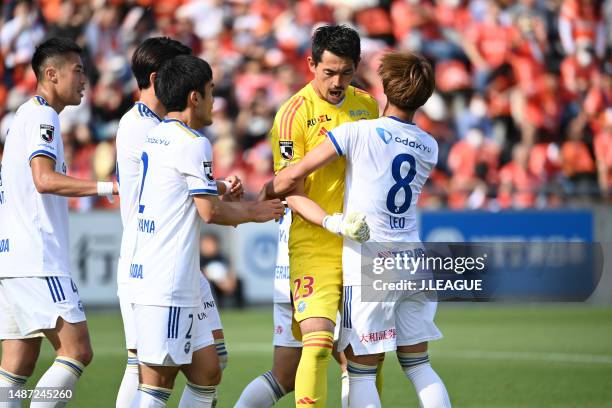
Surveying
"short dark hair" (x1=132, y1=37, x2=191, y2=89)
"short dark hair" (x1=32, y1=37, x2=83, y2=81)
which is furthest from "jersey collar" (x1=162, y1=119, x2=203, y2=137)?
"short dark hair" (x1=32, y1=37, x2=83, y2=81)

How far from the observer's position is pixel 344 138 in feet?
20.1

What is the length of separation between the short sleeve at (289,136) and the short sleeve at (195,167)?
84 centimetres

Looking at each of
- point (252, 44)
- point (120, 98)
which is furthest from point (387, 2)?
point (120, 98)

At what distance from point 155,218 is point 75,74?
1.47m

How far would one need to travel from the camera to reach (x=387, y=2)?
20.3 m

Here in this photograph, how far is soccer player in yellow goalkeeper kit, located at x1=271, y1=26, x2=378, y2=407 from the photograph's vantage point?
6.32m

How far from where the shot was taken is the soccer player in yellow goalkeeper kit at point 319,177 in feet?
20.7

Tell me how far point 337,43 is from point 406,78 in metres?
0.58

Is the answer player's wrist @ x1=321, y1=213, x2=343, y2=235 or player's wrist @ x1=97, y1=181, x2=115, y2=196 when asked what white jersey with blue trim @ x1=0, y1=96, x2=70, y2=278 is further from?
player's wrist @ x1=321, y1=213, x2=343, y2=235

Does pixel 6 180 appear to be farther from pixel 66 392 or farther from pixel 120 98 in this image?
pixel 120 98

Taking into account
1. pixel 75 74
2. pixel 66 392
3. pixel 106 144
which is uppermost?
pixel 106 144

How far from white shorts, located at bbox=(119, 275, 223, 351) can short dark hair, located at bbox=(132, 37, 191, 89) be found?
4.40 ft

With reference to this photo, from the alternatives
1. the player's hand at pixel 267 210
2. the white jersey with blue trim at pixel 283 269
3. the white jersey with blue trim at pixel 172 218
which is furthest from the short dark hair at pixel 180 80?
the white jersey with blue trim at pixel 283 269

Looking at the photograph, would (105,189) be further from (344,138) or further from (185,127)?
(344,138)
